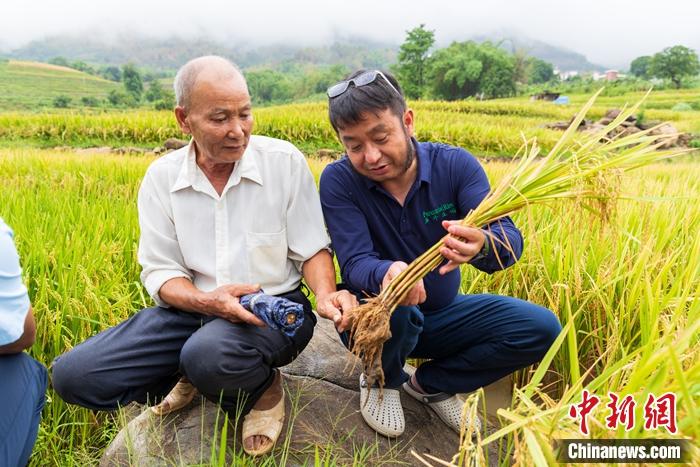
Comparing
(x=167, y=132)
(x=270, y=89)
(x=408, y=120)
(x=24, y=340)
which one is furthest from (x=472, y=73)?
(x=24, y=340)

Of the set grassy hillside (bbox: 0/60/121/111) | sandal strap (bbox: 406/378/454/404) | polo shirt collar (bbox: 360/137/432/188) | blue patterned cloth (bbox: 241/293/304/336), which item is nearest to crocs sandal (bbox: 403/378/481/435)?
sandal strap (bbox: 406/378/454/404)

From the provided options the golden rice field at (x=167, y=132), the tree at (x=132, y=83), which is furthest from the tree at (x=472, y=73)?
the golden rice field at (x=167, y=132)

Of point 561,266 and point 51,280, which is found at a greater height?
point 561,266

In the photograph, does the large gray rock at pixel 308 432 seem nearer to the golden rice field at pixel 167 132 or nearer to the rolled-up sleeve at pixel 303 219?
the rolled-up sleeve at pixel 303 219

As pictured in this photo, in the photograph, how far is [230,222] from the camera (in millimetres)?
1936

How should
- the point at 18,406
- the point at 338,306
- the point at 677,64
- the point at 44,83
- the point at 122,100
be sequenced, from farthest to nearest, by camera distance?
1. the point at 44,83
2. the point at 122,100
3. the point at 677,64
4. the point at 338,306
5. the point at 18,406

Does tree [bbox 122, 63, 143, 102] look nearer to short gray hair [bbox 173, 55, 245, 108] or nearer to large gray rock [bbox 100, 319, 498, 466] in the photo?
short gray hair [bbox 173, 55, 245, 108]

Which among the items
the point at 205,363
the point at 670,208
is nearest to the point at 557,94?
the point at 670,208

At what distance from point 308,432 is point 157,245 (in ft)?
A: 2.62

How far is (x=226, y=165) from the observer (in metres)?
1.97

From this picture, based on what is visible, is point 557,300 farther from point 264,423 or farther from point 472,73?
point 472,73

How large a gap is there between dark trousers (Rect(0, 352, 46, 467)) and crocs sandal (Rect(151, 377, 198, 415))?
0.39 metres

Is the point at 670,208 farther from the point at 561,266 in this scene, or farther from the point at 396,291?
the point at 396,291

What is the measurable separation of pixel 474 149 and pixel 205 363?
434 inches
